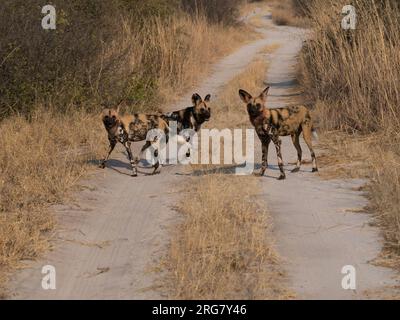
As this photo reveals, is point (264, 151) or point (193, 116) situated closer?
point (264, 151)

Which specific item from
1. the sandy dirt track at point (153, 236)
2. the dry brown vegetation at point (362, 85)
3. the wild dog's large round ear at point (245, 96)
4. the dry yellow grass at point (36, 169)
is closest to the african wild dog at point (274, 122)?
the wild dog's large round ear at point (245, 96)

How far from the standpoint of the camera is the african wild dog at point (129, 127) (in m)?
7.87

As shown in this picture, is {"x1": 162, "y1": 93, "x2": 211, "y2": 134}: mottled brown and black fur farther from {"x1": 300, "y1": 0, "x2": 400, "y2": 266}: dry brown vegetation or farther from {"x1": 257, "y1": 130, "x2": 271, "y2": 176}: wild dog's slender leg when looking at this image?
{"x1": 300, "y1": 0, "x2": 400, "y2": 266}: dry brown vegetation

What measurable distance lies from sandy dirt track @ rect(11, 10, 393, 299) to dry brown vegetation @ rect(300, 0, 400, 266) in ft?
2.18

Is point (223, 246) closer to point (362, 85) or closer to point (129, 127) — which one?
point (129, 127)

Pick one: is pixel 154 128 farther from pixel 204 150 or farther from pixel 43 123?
pixel 43 123

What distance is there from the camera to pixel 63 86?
1079cm

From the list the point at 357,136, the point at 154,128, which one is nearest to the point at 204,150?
the point at 154,128

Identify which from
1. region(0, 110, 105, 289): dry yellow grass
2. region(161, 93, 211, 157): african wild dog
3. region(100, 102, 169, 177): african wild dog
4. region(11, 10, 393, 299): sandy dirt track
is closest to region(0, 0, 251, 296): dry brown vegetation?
region(0, 110, 105, 289): dry yellow grass

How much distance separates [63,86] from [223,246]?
6.10 meters

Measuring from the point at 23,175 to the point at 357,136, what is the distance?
4.03 meters

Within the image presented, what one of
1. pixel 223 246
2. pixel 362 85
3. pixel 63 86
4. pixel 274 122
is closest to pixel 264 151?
pixel 274 122

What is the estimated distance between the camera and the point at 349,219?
610cm

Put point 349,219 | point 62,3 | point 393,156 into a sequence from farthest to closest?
point 62,3 → point 393,156 → point 349,219
